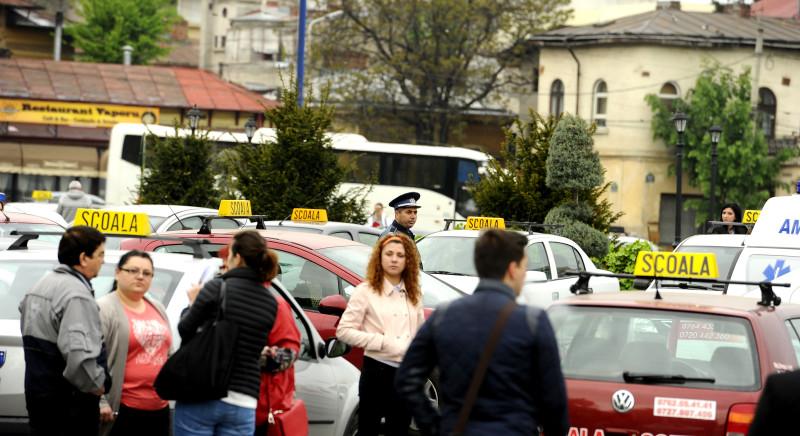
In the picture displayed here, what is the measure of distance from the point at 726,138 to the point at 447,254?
37530 mm

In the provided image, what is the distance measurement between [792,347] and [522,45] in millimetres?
51235

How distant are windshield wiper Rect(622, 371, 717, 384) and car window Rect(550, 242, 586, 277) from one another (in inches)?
399

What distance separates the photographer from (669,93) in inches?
2136

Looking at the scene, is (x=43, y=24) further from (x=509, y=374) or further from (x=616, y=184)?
(x=509, y=374)

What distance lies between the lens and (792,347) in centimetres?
759

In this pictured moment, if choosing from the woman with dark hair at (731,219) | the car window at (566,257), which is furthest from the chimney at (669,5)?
the car window at (566,257)

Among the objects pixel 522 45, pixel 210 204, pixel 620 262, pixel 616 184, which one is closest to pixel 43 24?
pixel 522 45

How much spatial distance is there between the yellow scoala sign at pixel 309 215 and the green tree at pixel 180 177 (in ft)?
31.3

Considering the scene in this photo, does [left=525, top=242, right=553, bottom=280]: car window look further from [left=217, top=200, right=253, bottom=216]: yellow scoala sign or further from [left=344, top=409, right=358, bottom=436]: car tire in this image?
[left=344, top=409, right=358, bottom=436]: car tire

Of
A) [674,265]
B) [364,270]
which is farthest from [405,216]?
[674,265]

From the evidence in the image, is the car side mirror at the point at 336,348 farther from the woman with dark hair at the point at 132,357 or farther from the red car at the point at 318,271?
the red car at the point at 318,271

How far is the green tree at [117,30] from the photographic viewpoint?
76688 mm

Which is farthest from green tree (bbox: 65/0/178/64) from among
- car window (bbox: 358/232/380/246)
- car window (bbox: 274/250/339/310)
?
car window (bbox: 274/250/339/310)

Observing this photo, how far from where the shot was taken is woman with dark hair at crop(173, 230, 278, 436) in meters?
6.73
